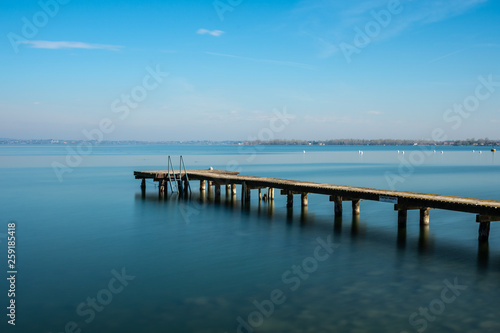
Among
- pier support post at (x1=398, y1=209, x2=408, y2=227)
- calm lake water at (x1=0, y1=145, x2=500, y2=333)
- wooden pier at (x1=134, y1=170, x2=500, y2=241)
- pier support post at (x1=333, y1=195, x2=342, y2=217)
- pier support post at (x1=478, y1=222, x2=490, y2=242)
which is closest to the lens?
calm lake water at (x1=0, y1=145, x2=500, y2=333)

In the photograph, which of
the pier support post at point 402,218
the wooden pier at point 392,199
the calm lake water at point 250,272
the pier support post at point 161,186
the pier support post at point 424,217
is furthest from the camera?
the pier support post at point 161,186

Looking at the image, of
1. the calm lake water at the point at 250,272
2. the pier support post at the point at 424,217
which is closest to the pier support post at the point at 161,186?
the calm lake water at the point at 250,272

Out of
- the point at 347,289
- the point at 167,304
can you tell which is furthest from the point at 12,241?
the point at 347,289

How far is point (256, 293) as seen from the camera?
52.2 feet

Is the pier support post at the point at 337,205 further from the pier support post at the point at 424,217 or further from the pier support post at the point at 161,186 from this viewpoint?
the pier support post at the point at 161,186

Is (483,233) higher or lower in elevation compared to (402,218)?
lower

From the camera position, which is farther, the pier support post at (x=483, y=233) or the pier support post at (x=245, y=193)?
the pier support post at (x=245, y=193)

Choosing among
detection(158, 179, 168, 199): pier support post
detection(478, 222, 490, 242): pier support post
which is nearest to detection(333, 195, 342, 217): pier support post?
detection(478, 222, 490, 242): pier support post

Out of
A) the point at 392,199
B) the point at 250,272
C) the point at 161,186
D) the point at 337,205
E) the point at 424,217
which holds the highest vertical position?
the point at 392,199

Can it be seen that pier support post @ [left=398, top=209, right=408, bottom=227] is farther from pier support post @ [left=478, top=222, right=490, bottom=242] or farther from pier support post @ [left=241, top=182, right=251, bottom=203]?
pier support post @ [left=241, top=182, right=251, bottom=203]

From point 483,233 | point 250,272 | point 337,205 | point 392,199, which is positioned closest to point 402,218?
point 392,199

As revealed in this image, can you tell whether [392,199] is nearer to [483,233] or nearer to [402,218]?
[402,218]

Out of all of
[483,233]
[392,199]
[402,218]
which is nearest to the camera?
[483,233]

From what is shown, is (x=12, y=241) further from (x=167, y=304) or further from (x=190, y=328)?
(x=190, y=328)
